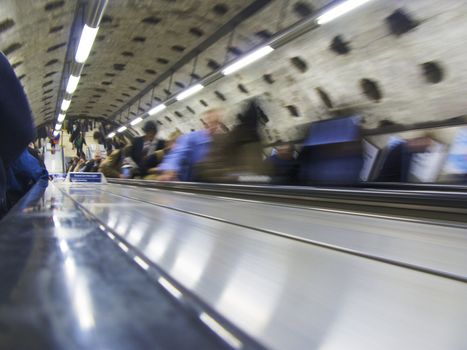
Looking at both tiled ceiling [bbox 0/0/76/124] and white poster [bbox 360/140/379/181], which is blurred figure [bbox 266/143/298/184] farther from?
tiled ceiling [bbox 0/0/76/124]

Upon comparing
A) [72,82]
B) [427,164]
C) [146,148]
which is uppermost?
[72,82]

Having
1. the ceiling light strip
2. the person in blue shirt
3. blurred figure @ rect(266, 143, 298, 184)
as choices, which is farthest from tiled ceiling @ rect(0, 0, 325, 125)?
blurred figure @ rect(266, 143, 298, 184)

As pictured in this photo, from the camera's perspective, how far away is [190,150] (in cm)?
505

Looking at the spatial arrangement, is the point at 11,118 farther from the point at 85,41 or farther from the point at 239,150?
the point at 85,41

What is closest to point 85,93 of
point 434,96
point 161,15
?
point 161,15

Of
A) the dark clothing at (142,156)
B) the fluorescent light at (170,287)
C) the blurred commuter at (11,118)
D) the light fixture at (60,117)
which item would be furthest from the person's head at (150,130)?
the light fixture at (60,117)

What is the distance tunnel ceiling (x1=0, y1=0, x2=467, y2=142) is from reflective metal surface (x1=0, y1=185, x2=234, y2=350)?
16.3 feet

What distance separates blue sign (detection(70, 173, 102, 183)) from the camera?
5.66 metres

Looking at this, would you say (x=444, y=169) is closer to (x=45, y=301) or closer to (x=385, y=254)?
(x=385, y=254)

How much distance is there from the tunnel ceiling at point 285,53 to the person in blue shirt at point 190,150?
4.32ft

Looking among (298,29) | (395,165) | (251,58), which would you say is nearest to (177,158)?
(395,165)

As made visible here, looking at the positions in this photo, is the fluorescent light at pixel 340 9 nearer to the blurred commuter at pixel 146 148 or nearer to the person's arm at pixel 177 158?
the person's arm at pixel 177 158

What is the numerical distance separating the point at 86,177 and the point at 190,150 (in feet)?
6.14

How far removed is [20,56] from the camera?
30.6ft
